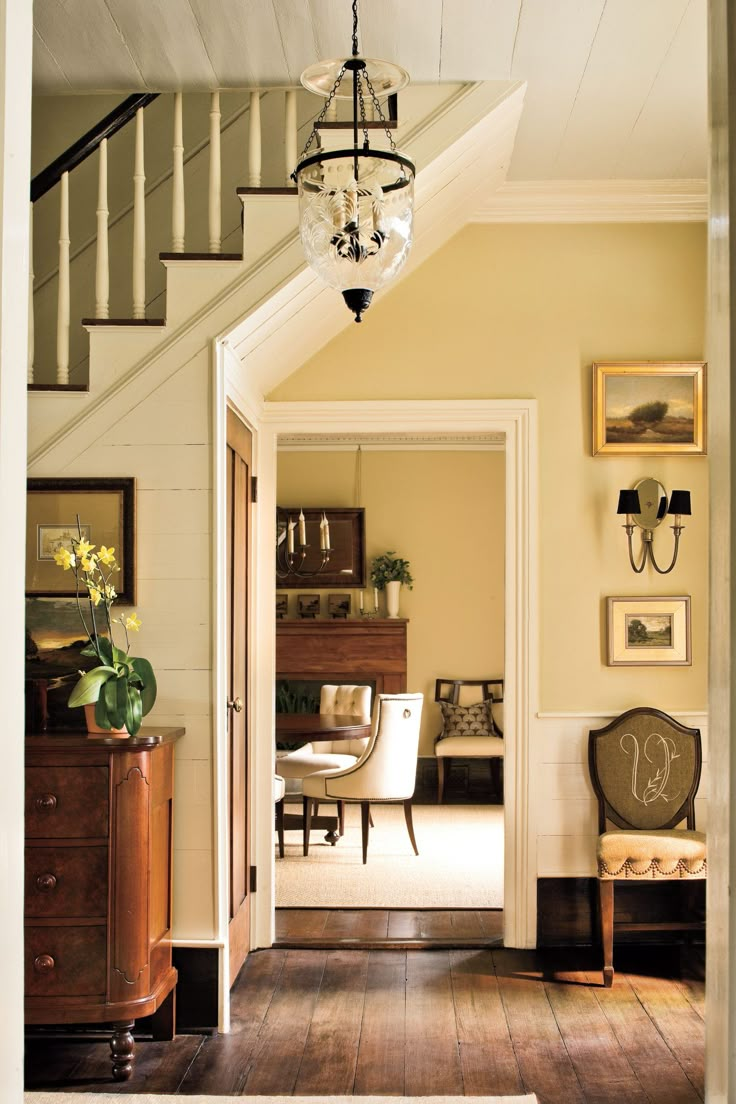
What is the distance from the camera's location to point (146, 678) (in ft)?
11.1

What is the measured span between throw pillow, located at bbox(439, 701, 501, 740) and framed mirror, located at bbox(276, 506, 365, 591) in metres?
1.33

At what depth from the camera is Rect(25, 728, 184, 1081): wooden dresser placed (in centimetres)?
315

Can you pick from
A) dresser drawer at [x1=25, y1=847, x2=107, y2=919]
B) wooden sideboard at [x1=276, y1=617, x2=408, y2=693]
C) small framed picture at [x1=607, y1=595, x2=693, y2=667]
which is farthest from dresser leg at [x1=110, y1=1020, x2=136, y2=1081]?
wooden sideboard at [x1=276, y1=617, x2=408, y2=693]

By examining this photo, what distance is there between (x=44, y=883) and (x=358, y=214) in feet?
7.23

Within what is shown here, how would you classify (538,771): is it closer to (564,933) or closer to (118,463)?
(564,933)

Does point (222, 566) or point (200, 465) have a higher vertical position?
point (200, 465)

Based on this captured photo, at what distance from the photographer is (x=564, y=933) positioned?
446cm

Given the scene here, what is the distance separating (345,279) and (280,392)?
2041 mm

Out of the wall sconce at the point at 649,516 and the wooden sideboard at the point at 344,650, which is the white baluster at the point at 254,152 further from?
the wooden sideboard at the point at 344,650

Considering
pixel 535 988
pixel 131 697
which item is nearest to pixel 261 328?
pixel 131 697

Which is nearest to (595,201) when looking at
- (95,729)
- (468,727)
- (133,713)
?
(133,713)

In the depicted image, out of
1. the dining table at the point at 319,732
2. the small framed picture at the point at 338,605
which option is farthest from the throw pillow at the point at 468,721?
the dining table at the point at 319,732

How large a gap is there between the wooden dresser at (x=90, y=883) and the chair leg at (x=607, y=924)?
183 centimetres

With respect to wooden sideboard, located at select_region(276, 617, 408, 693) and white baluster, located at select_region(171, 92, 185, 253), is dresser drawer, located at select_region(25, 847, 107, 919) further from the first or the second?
wooden sideboard, located at select_region(276, 617, 408, 693)
